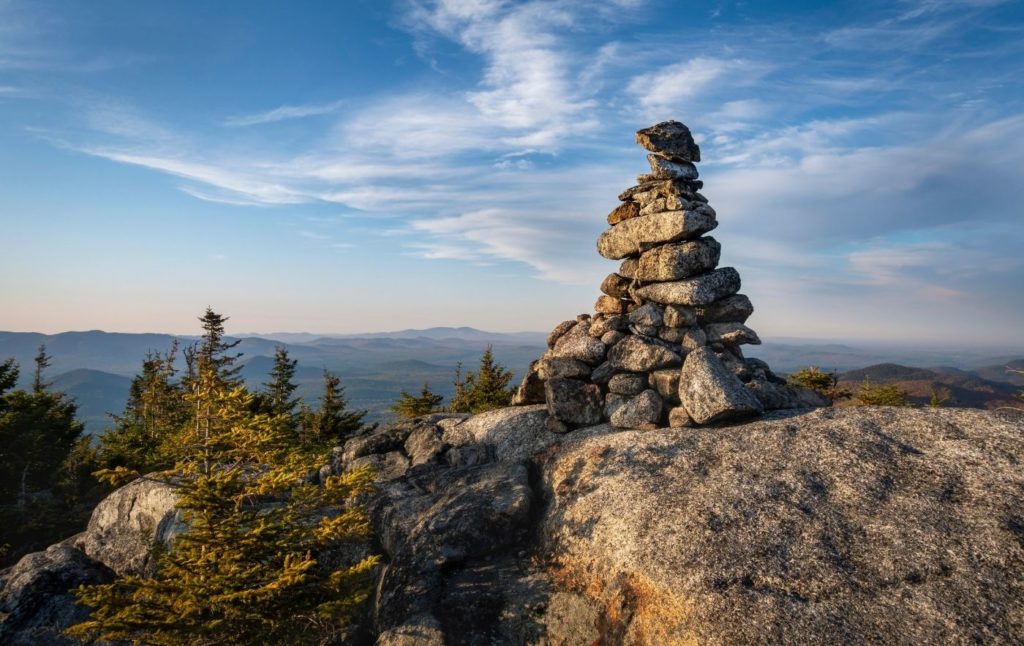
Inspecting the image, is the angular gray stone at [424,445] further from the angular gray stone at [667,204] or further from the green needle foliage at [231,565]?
the angular gray stone at [667,204]

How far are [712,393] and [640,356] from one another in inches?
135

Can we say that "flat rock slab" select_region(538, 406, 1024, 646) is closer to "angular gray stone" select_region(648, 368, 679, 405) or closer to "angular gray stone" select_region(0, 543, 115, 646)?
"angular gray stone" select_region(648, 368, 679, 405)

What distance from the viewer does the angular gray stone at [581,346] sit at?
22.6 m

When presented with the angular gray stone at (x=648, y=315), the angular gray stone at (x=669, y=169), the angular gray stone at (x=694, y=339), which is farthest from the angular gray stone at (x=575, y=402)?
the angular gray stone at (x=669, y=169)

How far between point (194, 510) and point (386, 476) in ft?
35.3

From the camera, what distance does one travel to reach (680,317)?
2202cm

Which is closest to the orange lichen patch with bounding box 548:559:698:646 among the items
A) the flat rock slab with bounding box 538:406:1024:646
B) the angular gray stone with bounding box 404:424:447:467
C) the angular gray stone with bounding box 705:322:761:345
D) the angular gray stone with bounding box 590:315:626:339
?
the flat rock slab with bounding box 538:406:1024:646

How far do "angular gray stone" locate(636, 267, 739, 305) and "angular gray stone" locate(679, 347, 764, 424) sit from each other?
9.61 feet

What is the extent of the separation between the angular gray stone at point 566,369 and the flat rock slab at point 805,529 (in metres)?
4.48

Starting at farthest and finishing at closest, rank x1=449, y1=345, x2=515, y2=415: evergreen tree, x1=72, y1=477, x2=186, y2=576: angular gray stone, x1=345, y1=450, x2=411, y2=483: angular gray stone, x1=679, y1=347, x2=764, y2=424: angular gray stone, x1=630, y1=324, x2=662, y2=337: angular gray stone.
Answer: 1. x1=449, y1=345, x2=515, y2=415: evergreen tree
2. x1=345, y1=450, x2=411, y2=483: angular gray stone
3. x1=630, y1=324, x2=662, y2=337: angular gray stone
4. x1=72, y1=477, x2=186, y2=576: angular gray stone
5. x1=679, y1=347, x2=764, y2=424: angular gray stone

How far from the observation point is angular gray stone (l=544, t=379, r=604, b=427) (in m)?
21.6

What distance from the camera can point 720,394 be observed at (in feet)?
61.2

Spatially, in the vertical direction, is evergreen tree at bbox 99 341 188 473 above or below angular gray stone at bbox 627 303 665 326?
below

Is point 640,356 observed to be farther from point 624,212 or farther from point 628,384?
point 624,212
